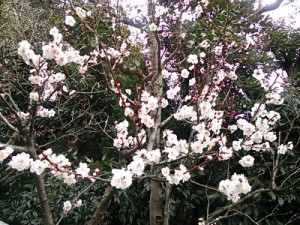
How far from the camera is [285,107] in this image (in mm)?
3080

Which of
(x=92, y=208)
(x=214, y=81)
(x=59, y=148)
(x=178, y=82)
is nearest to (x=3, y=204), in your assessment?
(x=59, y=148)

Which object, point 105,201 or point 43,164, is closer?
point 43,164

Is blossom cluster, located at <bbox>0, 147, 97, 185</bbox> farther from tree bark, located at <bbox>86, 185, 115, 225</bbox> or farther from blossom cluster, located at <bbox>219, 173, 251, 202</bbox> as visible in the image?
blossom cluster, located at <bbox>219, 173, 251, 202</bbox>

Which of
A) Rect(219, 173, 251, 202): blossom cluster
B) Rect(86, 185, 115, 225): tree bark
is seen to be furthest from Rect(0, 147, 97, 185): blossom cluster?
Rect(219, 173, 251, 202): blossom cluster

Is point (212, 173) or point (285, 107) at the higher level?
point (285, 107)

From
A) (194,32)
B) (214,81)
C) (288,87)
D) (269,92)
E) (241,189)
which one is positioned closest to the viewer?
(241,189)

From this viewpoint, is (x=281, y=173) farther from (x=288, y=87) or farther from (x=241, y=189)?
(x=241, y=189)

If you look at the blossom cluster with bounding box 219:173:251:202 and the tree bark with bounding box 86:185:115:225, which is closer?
the blossom cluster with bounding box 219:173:251:202

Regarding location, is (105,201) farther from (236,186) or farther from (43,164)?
(236,186)

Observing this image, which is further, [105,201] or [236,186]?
[105,201]

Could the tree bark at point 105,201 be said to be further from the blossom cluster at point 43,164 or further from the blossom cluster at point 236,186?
the blossom cluster at point 236,186

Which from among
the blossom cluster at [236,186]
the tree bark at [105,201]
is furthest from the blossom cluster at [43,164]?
the blossom cluster at [236,186]

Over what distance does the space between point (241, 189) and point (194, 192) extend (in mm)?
1479

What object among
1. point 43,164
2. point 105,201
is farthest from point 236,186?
point 43,164
